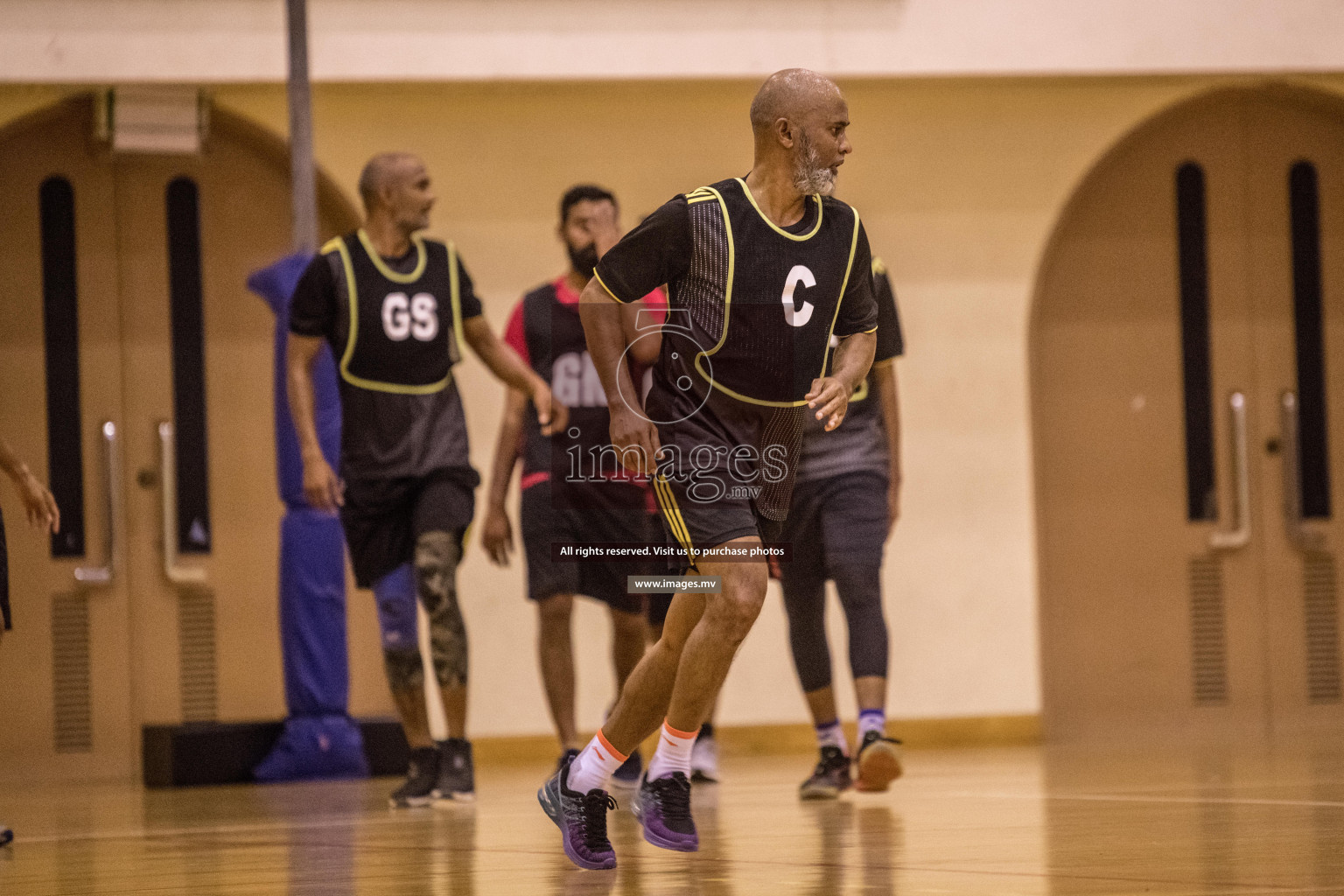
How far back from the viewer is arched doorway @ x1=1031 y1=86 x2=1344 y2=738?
291 inches

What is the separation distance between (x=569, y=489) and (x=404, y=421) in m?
0.61

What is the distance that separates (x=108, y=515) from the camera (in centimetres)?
681

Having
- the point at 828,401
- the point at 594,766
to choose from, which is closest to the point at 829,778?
the point at 594,766

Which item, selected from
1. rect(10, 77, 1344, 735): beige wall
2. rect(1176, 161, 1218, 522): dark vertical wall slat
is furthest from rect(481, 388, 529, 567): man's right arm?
rect(1176, 161, 1218, 522): dark vertical wall slat

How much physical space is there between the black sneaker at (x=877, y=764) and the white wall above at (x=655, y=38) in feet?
11.1

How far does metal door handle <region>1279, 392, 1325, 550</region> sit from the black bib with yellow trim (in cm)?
492

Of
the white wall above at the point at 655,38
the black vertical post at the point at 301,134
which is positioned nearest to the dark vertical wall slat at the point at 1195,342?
the white wall above at the point at 655,38

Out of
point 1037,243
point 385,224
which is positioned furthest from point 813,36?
point 385,224

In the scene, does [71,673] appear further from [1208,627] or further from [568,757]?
[1208,627]

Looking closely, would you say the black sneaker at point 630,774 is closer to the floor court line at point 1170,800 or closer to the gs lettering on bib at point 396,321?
the floor court line at point 1170,800

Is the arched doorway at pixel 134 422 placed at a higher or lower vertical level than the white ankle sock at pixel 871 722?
higher

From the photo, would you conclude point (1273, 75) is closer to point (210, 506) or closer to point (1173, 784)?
point (1173, 784)

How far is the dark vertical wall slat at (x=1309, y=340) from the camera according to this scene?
746cm

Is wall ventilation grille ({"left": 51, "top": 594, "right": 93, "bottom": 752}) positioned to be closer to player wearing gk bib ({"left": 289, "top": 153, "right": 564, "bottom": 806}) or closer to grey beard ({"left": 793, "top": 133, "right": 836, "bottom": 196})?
player wearing gk bib ({"left": 289, "top": 153, "right": 564, "bottom": 806})
